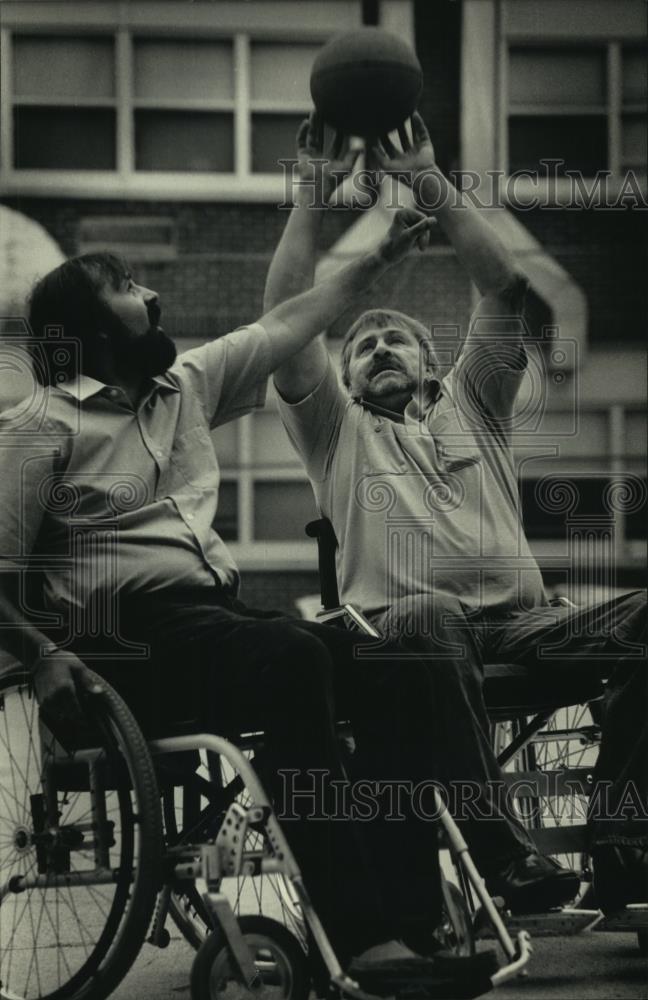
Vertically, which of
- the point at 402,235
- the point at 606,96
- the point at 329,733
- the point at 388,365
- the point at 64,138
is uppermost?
the point at 606,96

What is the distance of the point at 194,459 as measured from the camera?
3037 mm

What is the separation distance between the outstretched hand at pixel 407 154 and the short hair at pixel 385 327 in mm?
454

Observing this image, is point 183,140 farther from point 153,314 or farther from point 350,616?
point 350,616

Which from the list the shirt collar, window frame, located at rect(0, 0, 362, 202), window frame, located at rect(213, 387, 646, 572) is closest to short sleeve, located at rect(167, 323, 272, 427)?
the shirt collar

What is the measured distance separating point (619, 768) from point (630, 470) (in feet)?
14.2

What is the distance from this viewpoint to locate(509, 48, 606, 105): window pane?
5.83 metres

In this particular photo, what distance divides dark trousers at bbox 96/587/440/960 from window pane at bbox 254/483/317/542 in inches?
185

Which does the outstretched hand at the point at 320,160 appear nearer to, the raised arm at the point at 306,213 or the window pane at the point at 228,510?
the raised arm at the point at 306,213

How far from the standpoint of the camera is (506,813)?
2.83m

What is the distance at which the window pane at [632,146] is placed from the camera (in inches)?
266

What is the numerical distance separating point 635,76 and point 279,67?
5.05 ft

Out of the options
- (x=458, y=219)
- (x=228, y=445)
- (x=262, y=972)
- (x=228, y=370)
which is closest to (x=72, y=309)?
(x=228, y=370)

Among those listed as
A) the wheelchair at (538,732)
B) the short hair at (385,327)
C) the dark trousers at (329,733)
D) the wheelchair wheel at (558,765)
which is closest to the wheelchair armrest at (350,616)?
the wheelchair at (538,732)

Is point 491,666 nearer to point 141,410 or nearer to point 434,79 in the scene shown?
point 141,410
